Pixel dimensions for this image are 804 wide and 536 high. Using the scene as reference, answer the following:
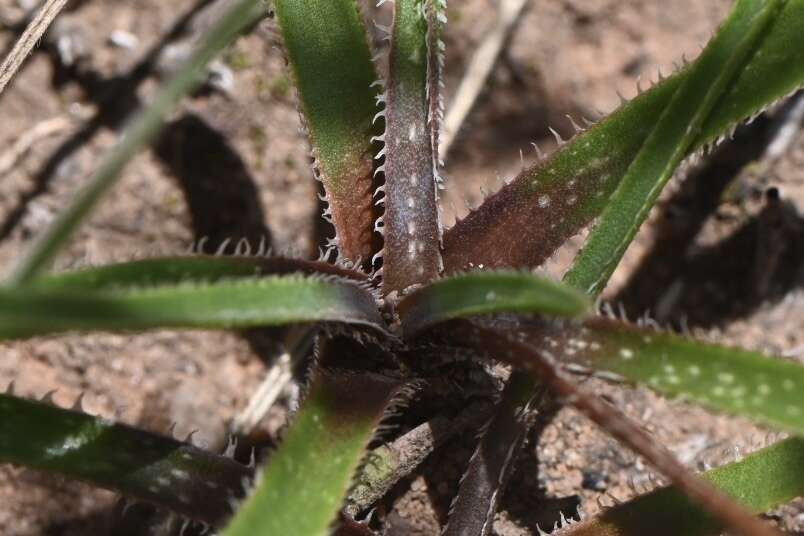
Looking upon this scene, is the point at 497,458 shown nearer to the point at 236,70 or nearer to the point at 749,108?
the point at 749,108

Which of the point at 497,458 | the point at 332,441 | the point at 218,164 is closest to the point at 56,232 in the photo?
the point at 332,441

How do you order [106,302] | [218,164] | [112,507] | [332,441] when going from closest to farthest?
[106,302] → [332,441] → [112,507] → [218,164]

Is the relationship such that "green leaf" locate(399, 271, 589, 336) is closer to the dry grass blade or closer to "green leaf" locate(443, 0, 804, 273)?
the dry grass blade

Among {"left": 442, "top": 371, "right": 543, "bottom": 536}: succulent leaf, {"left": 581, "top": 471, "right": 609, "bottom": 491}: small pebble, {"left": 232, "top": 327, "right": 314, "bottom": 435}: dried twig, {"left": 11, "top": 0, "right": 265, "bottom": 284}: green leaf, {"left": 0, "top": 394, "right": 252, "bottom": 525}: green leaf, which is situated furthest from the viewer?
{"left": 232, "top": 327, "right": 314, "bottom": 435}: dried twig

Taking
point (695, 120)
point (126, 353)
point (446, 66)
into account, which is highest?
point (446, 66)

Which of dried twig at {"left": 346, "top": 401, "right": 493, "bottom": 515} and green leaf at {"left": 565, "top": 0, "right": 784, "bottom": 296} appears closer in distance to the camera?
green leaf at {"left": 565, "top": 0, "right": 784, "bottom": 296}

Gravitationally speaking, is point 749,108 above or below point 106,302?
Result: above

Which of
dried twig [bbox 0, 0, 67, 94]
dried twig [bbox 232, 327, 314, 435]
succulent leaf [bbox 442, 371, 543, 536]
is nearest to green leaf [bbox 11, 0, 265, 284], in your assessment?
succulent leaf [bbox 442, 371, 543, 536]
